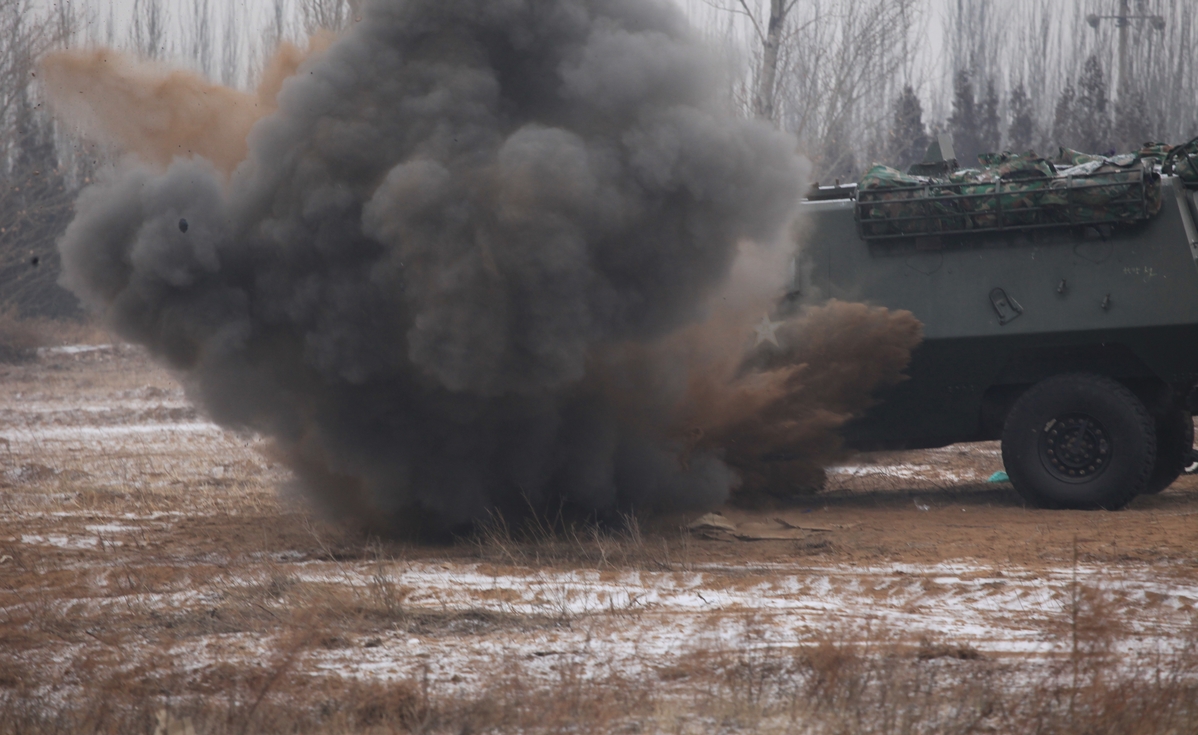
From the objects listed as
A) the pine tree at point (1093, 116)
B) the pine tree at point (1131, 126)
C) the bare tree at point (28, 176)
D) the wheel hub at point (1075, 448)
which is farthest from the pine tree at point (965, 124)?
the wheel hub at point (1075, 448)

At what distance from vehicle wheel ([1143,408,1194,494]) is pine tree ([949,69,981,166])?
84.9ft

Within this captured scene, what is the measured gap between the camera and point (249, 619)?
523cm

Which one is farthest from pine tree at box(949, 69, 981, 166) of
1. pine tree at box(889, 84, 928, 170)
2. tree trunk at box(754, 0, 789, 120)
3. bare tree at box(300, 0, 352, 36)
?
bare tree at box(300, 0, 352, 36)

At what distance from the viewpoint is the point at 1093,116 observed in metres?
29.6

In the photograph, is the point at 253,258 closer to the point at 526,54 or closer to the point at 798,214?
the point at 526,54

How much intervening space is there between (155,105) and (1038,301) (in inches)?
245

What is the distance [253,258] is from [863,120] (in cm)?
2640

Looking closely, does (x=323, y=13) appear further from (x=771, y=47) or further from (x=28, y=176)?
(x=28, y=176)

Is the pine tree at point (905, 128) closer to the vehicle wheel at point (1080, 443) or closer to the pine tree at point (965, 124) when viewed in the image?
the pine tree at point (965, 124)

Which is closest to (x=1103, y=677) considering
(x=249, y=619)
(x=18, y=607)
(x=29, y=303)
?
(x=249, y=619)

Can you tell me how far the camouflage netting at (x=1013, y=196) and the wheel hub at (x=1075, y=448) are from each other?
1.40 m

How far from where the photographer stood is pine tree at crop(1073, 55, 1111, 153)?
28141 millimetres

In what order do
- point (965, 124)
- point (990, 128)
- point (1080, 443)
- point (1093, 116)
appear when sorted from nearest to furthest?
point (1080, 443) < point (1093, 116) < point (965, 124) < point (990, 128)

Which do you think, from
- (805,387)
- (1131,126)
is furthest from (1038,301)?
(1131,126)
